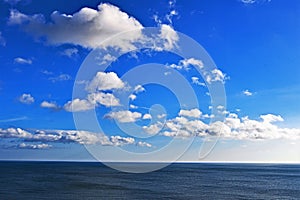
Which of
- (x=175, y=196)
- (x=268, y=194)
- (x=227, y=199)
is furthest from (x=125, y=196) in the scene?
(x=268, y=194)

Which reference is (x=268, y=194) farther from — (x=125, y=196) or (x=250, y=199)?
(x=125, y=196)

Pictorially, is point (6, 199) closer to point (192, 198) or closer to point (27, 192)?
point (27, 192)

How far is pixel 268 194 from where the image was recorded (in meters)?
98.3

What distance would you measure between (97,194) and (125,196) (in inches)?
314

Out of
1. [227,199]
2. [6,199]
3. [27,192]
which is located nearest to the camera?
[6,199]

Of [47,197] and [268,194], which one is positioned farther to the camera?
[268,194]

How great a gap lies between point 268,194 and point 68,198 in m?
54.0

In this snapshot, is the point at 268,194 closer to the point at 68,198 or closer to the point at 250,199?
the point at 250,199

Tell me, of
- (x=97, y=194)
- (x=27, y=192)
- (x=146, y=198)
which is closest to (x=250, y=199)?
(x=146, y=198)

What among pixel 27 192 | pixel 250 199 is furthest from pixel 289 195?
pixel 27 192

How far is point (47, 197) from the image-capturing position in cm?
8488

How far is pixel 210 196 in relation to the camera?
9112cm

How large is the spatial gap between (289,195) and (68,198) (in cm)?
5907

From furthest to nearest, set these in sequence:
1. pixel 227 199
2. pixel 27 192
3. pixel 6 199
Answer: pixel 27 192
pixel 227 199
pixel 6 199
